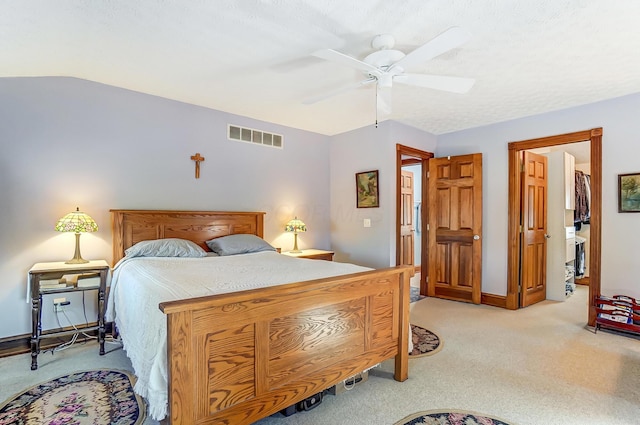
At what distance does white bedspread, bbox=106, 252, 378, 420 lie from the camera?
146 cm

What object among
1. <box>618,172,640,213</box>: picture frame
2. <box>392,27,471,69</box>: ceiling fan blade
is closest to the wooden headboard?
<box>392,27,471,69</box>: ceiling fan blade

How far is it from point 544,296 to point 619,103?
8.89 ft

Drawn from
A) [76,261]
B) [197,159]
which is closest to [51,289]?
[76,261]

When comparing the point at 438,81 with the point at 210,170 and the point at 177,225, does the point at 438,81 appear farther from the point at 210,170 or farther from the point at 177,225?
the point at 177,225

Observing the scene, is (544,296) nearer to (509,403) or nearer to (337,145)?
(509,403)

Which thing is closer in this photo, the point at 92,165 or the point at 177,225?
the point at 92,165

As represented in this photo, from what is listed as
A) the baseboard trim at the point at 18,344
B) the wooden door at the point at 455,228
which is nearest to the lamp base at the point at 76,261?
the baseboard trim at the point at 18,344

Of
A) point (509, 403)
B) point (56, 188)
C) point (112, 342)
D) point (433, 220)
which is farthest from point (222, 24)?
point (433, 220)

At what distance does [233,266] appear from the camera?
8.99 ft

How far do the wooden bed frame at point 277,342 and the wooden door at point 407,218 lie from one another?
3.84m

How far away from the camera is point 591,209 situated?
3.49 meters

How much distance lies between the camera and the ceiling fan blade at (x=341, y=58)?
1.98 m

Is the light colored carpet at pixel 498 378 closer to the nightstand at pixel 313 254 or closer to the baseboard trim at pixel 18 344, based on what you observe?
the baseboard trim at pixel 18 344

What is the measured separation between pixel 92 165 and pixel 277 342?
109 inches
